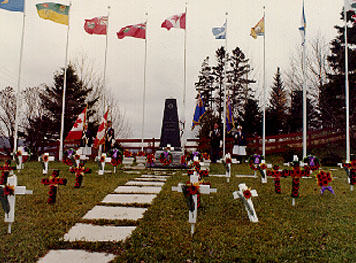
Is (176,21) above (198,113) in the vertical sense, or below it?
above

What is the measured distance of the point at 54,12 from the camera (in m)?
11.8

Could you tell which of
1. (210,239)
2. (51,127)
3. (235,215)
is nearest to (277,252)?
(210,239)

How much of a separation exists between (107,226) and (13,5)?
1101 centimetres

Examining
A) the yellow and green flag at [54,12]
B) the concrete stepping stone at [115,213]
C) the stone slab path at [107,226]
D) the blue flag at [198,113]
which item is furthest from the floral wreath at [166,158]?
the yellow and green flag at [54,12]

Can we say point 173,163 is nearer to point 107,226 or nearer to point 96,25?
point 107,226

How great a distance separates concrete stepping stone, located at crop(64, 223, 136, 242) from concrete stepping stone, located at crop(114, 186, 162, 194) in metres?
2.14

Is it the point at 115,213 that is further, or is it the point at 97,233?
the point at 115,213

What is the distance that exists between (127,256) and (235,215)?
1895 millimetres

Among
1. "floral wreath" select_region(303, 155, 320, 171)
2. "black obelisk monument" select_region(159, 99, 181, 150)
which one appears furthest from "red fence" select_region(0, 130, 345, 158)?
"floral wreath" select_region(303, 155, 320, 171)

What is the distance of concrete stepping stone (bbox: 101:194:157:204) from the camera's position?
4.76 m

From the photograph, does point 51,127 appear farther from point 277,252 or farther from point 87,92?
point 277,252

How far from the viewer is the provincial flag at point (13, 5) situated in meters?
10.5

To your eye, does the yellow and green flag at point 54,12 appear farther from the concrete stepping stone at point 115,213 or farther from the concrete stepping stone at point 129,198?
the concrete stepping stone at point 115,213

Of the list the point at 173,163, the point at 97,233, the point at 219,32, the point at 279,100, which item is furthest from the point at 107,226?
the point at 279,100
